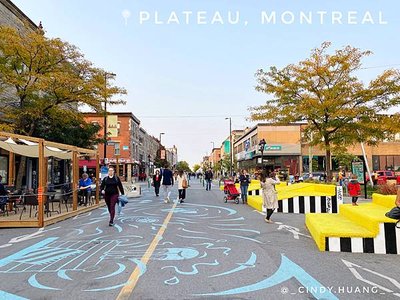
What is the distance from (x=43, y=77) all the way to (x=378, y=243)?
14.8 meters

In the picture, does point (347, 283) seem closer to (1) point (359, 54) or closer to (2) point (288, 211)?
(2) point (288, 211)

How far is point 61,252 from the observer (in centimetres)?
714

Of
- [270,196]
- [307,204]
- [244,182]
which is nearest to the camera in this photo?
[270,196]

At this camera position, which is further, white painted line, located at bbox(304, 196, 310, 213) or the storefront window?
the storefront window

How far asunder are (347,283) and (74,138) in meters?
19.6

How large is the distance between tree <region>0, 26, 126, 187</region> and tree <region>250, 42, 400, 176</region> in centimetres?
1052

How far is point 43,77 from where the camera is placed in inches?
623

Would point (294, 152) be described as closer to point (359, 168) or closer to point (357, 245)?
point (359, 168)

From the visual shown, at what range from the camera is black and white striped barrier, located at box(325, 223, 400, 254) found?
681 centimetres

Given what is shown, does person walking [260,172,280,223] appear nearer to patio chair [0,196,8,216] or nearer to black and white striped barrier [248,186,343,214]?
black and white striped barrier [248,186,343,214]

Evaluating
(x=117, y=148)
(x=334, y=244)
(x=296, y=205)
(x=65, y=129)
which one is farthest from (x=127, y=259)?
(x=117, y=148)

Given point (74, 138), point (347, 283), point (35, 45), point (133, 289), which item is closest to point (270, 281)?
point (347, 283)

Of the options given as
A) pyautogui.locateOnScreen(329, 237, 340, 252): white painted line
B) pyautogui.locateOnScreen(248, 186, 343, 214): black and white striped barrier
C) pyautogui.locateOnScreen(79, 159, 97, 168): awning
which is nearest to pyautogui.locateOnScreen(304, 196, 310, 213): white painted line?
pyautogui.locateOnScreen(248, 186, 343, 214): black and white striped barrier

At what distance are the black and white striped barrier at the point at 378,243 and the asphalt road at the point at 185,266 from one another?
232mm
